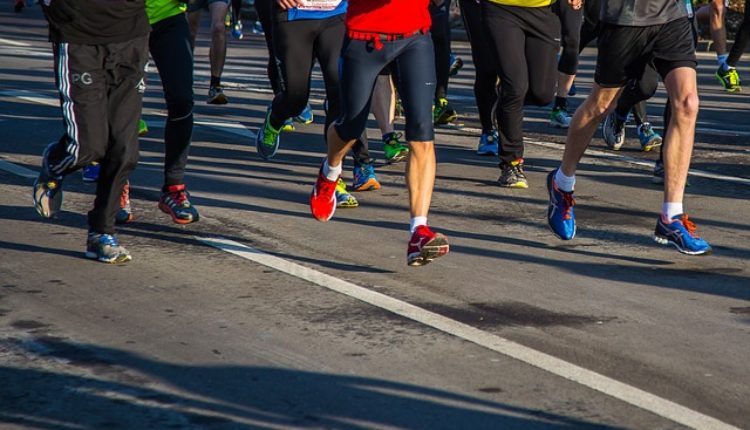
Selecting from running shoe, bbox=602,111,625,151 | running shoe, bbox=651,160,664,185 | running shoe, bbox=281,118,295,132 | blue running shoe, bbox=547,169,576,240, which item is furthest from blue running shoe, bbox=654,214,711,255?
running shoe, bbox=281,118,295,132

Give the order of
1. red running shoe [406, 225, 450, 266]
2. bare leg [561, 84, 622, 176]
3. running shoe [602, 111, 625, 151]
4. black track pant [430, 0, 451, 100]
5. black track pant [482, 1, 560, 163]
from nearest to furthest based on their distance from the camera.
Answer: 1. red running shoe [406, 225, 450, 266]
2. bare leg [561, 84, 622, 176]
3. black track pant [482, 1, 560, 163]
4. running shoe [602, 111, 625, 151]
5. black track pant [430, 0, 451, 100]

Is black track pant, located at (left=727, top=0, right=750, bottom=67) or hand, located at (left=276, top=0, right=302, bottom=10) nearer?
hand, located at (left=276, top=0, right=302, bottom=10)

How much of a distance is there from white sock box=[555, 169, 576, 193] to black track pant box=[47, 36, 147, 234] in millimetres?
2417

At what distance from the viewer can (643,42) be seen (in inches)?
300

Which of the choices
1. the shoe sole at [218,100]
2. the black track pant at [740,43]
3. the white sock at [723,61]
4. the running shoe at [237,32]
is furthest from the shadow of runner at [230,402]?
the running shoe at [237,32]

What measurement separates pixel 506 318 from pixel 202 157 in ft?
17.0

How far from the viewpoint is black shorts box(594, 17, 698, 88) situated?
758 cm

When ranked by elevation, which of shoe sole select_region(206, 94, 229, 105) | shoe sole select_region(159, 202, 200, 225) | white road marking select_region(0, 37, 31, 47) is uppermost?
shoe sole select_region(159, 202, 200, 225)

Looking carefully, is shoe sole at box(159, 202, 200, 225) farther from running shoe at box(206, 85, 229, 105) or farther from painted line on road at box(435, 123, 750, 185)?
running shoe at box(206, 85, 229, 105)

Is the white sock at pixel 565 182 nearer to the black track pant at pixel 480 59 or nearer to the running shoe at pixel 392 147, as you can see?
the black track pant at pixel 480 59

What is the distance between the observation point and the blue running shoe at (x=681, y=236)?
739 cm

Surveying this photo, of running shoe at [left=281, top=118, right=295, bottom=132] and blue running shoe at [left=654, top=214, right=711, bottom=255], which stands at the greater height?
blue running shoe at [left=654, top=214, right=711, bottom=255]

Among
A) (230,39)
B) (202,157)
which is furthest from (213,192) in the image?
(230,39)

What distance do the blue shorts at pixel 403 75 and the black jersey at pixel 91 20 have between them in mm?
1125
